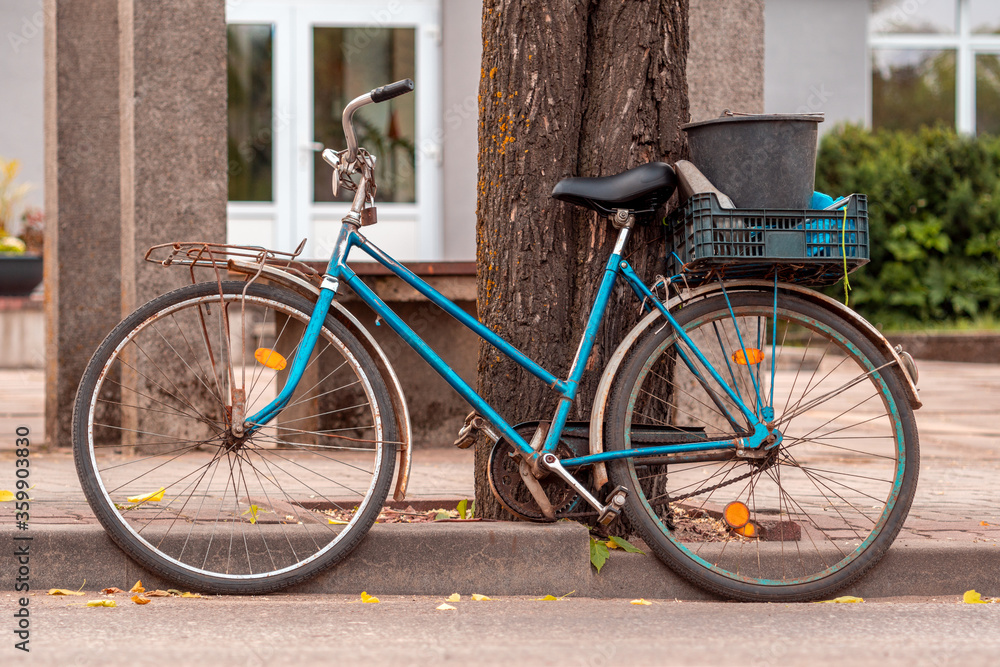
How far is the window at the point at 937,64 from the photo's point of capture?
16.2 meters

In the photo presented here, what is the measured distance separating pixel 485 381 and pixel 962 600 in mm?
1500

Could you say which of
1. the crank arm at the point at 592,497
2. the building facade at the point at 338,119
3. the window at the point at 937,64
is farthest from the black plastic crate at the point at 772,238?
the window at the point at 937,64

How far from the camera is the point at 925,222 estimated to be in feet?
44.0

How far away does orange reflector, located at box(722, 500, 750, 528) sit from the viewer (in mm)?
Result: 3090

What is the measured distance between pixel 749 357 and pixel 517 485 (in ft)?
2.49

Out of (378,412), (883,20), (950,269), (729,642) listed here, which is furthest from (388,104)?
(729,642)

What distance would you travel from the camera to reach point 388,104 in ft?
39.1

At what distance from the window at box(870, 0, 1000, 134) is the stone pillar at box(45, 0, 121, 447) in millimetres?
13021

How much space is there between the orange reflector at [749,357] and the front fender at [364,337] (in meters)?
0.94

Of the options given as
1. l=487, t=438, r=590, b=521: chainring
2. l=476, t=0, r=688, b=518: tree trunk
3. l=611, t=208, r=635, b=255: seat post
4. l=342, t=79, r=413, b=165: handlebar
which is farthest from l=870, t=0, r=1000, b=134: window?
l=342, t=79, r=413, b=165: handlebar

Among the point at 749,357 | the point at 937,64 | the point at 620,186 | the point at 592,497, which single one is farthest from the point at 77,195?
the point at 937,64

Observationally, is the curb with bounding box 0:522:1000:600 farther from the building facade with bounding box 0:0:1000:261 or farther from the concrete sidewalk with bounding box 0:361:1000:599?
the building facade with bounding box 0:0:1000:261

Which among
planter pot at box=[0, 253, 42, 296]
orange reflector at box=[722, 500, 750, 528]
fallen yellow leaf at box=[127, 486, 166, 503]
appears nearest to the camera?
orange reflector at box=[722, 500, 750, 528]

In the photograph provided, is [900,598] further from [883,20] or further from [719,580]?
[883,20]
